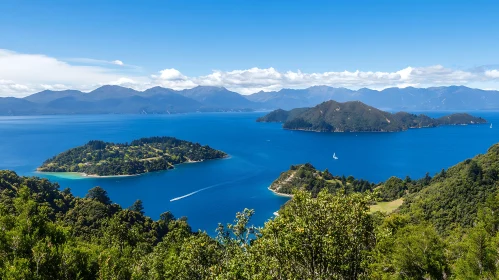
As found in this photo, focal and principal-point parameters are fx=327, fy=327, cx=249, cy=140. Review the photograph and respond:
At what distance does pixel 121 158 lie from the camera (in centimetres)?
17350

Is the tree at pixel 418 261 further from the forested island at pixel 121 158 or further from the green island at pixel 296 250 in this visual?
the forested island at pixel 121 158

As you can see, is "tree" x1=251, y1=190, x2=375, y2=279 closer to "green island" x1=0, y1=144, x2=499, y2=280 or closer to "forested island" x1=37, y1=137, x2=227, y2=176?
"green island" x1=0, y1=144, x2=499, y2=280

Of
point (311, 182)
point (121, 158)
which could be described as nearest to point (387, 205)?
point (311, 182)

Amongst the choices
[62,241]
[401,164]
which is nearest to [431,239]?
[62,241]

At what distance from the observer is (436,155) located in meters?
188

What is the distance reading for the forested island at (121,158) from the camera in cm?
15650

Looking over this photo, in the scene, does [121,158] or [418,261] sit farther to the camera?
[121,158]

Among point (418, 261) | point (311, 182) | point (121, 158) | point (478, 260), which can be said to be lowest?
point (311, 182)

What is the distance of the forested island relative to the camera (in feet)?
513

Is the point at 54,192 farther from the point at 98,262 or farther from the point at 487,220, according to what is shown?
the point at 487,220

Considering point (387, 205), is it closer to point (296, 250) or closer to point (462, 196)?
point (462, 196)

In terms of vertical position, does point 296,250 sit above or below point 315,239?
below

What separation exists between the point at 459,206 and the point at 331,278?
66.9 m

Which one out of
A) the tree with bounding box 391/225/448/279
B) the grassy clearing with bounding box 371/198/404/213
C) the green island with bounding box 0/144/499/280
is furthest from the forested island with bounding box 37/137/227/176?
the tree with bounding box 391/225/448/279
